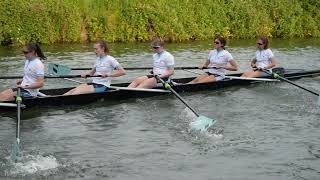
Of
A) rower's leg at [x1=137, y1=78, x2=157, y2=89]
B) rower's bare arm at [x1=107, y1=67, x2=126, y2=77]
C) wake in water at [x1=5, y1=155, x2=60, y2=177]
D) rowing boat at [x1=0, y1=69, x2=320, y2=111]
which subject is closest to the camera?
wake in water at [x1=5, y1=155, x2=60, y2=177]

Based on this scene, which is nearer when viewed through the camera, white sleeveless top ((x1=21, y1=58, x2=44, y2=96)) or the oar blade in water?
the oar blade in water

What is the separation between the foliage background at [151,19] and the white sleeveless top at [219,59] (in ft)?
41.2

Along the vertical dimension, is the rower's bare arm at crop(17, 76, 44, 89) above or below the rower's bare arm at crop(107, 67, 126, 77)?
below

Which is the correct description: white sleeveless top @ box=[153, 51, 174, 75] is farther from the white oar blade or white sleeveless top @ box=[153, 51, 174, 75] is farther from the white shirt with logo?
the white oar blade

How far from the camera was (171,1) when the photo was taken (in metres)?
29.0

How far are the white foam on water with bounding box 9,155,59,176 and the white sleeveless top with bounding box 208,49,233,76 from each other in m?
6.41

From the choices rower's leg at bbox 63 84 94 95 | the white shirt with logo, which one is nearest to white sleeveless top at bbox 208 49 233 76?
the white shirt with logo

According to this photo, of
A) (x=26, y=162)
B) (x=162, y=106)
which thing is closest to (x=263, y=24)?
(x=162, y=106)

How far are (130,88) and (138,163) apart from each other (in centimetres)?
393

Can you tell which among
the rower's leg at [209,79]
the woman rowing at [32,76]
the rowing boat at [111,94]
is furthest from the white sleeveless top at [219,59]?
the woman rowing at [32,76]

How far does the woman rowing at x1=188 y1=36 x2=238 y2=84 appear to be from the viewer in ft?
43.4

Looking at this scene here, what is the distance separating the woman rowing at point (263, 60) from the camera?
46.1ft

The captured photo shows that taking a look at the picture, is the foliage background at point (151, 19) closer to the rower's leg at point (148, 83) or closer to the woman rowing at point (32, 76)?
the rower's leg at point (148, 83)

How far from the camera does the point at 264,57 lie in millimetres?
14234
